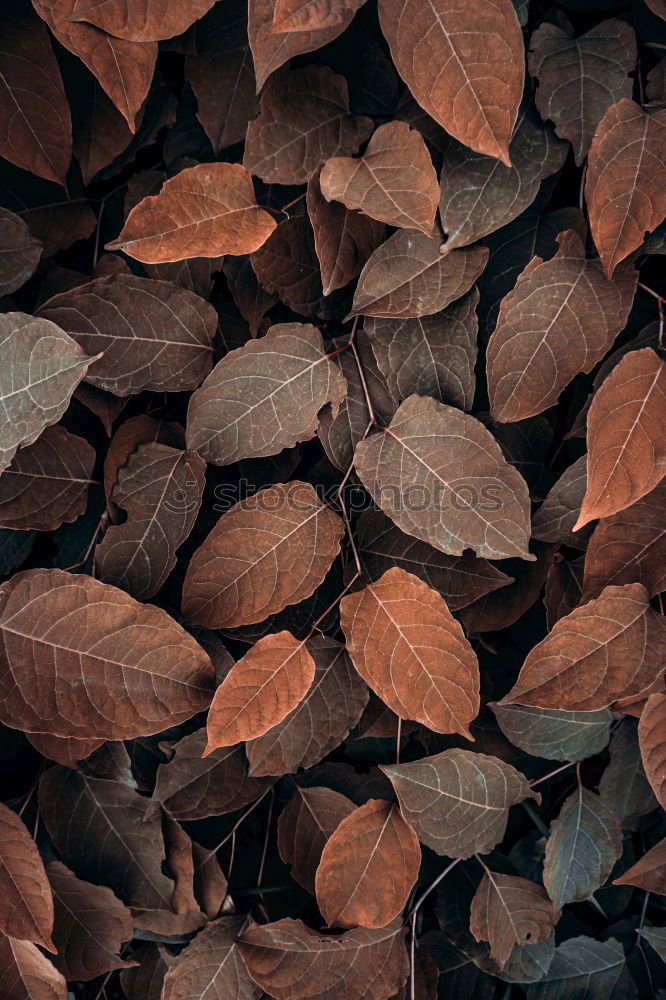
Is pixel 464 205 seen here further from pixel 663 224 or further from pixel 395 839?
pixel 395 839

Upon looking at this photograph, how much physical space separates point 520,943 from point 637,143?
0.72 metres

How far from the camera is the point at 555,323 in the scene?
24.0 inches

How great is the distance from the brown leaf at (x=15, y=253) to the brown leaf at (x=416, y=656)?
0.42m

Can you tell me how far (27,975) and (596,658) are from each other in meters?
0.59

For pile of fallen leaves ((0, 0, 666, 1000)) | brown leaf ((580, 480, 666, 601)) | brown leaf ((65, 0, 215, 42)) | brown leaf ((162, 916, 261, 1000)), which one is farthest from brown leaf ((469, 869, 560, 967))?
brown leaf ((65, 0, 215, 42))

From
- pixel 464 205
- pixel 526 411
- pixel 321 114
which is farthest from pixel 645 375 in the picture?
pixel 321 114

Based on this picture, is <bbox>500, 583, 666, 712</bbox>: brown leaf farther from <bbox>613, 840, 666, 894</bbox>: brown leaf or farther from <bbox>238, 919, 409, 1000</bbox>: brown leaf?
<bbox>238, 919, 409, 1000</bbox>: brown leaf

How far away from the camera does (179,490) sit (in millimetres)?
659

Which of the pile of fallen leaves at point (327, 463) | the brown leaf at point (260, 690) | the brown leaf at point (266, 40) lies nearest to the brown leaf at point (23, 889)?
the pile of fallen leaves at point (327, 463)

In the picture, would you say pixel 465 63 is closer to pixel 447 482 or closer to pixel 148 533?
pixel 447 482

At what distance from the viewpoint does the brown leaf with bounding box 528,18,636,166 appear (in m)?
0.60

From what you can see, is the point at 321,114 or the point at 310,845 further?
the point at 310,845

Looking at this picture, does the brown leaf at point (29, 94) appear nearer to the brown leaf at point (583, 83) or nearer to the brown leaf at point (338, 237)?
the brown leaf at point (338, 237)

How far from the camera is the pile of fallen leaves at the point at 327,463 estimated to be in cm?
59
